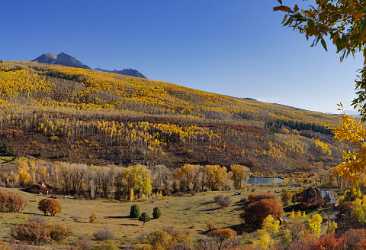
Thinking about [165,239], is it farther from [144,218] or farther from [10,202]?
[10,202]

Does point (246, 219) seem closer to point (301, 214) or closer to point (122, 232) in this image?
point (301, 214)

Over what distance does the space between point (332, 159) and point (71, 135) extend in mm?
111657

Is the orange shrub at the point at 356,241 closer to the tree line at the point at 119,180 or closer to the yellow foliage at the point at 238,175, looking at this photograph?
the tree line at the point at 119,180

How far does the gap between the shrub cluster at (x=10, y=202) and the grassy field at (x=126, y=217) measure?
132cm

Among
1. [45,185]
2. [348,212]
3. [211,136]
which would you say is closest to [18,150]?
[45,185]

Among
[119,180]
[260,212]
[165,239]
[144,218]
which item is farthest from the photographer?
[119,180]

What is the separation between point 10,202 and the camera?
54.6 m

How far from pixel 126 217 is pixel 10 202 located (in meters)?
16.3

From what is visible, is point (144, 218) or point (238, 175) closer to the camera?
point (144, 218)

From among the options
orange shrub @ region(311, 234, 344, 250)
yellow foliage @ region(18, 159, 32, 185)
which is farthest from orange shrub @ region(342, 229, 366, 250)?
yellow foliage @ region(18, 159, 32, 185)

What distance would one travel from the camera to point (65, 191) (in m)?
90.1

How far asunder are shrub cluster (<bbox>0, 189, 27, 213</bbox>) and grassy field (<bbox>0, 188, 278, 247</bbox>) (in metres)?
1.32

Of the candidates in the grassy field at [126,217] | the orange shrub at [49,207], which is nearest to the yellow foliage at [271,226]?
the grassy field at [126,217]

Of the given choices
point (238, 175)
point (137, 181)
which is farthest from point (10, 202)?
point (238, 175)
